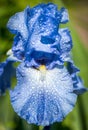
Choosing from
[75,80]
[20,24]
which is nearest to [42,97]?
[75,80]

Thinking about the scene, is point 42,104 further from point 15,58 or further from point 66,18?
point 66,18

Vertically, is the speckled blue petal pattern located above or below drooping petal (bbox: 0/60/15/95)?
above

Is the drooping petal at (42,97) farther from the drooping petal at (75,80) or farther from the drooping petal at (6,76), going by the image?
the drooping petal at (6,76)

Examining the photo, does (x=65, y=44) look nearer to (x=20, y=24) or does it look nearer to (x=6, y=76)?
(x=20, y=24)

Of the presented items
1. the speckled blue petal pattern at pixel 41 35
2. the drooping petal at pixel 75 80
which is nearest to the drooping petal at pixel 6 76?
the speckled blue petal pattern at pixel 41 35

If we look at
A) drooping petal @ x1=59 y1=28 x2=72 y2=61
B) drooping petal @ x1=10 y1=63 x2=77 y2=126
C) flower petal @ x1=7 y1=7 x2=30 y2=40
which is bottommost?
drooping petal @ x1=10 y1=63 x2=77 y2=126

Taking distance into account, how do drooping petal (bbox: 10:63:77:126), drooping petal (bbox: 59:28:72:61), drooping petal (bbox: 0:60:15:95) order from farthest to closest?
1. drooping petal (bbox: 0:60:15:95)
2. drooping petal (bbox: 59:28:72:61)
3. drooping petal (bbox: 10:63:77:126)

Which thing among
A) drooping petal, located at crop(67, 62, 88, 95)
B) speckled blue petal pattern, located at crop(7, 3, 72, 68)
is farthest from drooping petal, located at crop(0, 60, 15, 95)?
drooping petal, located at crop(67, 62, 88, 95)

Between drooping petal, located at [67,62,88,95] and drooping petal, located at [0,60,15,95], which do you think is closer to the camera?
drooping petal, located at [67,62,88,95]

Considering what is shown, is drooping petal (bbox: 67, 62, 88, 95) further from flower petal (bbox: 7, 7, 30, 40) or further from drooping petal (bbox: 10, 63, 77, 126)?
flower petal (bbox: 7, 7, 30, 40)
